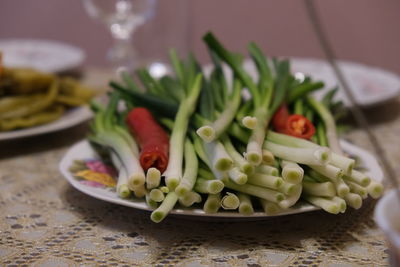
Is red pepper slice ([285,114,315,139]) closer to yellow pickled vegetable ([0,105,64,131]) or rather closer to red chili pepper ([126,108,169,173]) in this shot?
red chili pepper ([126,108,169,173])

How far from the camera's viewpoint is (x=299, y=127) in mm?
847

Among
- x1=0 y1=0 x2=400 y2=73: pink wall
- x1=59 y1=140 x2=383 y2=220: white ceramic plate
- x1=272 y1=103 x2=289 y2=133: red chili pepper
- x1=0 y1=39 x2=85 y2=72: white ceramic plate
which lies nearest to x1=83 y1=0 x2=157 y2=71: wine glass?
x1=0 y1=39 x2=85 y2=72: white ceramic plate

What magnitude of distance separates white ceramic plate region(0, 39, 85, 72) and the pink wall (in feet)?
1.68

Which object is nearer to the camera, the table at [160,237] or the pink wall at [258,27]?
the table at [160,237]

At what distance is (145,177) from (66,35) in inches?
67.2

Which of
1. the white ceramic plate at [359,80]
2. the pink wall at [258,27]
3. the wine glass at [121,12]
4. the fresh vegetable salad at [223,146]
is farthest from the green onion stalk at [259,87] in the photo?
the pink wall at [258,27]

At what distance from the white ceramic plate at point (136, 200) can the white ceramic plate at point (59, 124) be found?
161mm

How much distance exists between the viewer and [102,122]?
95cm

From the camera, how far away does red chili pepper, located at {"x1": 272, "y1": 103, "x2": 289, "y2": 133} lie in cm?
85

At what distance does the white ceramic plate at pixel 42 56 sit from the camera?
5.21 ft

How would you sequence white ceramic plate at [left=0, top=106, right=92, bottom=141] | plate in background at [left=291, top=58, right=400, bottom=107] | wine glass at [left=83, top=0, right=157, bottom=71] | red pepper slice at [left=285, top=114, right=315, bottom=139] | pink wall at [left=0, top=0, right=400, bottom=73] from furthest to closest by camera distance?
1. pink wall at [left=0, top=0, right=400, bottom=73]
2. wine glass at [left=83, top=0, right=157, bottom=71]
3. plate in background at [left=291, top=58, right=400, bottom=107]
4. white ceramic plate at [left=0, top=106, right=92, bottom=141]
5. red pepper slice at [left=285, top=114, right=315, bottom=139]

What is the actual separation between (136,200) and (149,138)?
109 mm

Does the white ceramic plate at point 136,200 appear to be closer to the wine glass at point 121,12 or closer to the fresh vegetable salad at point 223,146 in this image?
the fresh vegetable salad at point 223,146

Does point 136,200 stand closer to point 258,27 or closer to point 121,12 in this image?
point 121,12
